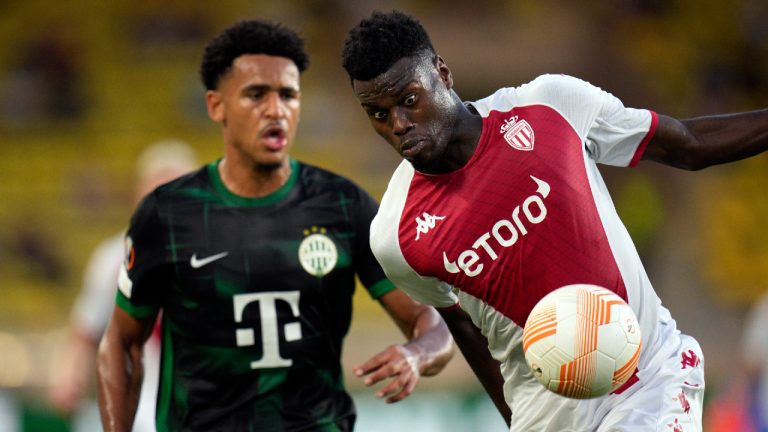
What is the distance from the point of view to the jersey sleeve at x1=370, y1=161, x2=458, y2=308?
A: 4.39 metres

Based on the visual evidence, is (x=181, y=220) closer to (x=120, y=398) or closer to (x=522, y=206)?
(x=120, y=398)

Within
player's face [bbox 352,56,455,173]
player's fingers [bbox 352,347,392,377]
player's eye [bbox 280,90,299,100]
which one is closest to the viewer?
player's face [bbox 352,56,455,173]

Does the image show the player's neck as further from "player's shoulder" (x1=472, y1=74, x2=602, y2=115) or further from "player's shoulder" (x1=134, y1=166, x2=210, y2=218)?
"player's shoulder" (x1=472, y1=74, x2=602, y2=115)

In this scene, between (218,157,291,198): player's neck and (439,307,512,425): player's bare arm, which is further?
(218,157,291,198): player's neck

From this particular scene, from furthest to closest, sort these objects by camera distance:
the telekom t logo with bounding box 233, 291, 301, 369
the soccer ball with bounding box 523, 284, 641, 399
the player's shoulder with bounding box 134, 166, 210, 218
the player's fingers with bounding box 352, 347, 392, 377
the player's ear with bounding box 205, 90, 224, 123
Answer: the player's ear with bounding box 205, 90, 224, 123, the player's shoulder with bounding box 134, 166, 210, 218, the telekom t logo with bounding box 233, 291, 301, 369, the player's fingers with bounding box 352, 347, 392, 377, the soccer ball with bounding box 523, 284, 641, 399

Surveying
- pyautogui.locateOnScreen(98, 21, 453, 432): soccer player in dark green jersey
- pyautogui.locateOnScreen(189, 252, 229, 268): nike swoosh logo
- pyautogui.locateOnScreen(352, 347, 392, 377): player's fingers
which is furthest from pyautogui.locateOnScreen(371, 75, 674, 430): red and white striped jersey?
pyautogui.locateOnScreen(189, 252, 229, 268): nike swoosh logo

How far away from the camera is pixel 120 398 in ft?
17.5

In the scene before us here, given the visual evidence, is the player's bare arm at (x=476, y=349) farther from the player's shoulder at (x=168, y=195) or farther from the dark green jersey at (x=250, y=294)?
the player's shoulder at (x=168, y=195)

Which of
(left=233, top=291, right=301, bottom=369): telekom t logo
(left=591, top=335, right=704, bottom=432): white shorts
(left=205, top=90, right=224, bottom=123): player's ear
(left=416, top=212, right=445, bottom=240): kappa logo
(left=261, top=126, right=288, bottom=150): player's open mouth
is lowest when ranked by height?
(left=591, top=335, right=704, bottom=432): white shorts

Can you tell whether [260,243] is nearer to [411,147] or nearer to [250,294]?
[250,294]

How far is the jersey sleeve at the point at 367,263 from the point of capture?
5.32m

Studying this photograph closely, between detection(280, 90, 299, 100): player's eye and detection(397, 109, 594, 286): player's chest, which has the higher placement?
detection(280, 90, 299, 100): player's eye

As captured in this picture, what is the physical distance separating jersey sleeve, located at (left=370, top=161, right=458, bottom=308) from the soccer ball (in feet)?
2.38

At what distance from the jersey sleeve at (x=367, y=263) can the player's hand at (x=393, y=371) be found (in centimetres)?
53
